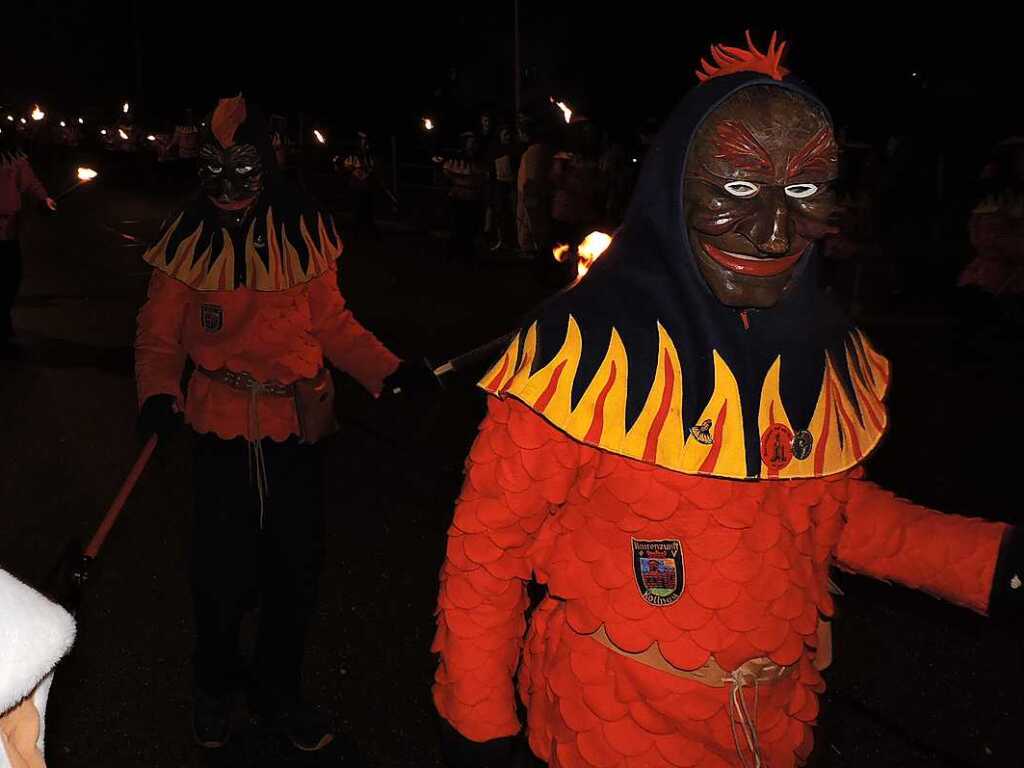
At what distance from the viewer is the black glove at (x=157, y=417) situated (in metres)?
3.22

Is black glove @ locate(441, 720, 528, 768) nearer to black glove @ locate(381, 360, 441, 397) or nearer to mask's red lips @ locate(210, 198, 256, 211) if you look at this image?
black glove @ locate(381, 360, 441, 397)

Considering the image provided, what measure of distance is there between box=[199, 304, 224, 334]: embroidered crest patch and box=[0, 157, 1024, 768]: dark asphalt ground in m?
0.79

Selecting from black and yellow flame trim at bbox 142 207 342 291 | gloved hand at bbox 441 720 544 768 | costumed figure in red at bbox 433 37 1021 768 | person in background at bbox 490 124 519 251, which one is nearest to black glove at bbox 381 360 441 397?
black and yellow flame trim at bbox 142 207 342 291

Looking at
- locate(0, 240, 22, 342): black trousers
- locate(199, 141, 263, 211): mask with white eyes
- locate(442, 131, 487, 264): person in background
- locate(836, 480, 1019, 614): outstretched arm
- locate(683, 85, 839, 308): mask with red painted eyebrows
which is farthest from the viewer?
locate(442, 131, 487, 264): person in background

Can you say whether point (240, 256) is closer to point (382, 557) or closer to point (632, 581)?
point (632, 581)

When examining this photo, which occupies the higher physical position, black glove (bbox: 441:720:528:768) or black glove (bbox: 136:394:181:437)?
black glove (bbox: 136:394:181:437)

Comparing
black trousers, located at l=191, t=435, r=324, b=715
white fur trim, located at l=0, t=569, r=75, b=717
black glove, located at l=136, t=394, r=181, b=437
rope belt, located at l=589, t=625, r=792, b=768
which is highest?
white fur trim, located at l=0, t=569, r=75, b=717

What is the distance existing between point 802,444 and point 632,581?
16.6 inches

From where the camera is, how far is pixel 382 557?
17.2 ft

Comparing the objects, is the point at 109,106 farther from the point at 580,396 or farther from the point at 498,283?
the point at 580,396

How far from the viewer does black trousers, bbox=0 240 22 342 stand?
934 cm

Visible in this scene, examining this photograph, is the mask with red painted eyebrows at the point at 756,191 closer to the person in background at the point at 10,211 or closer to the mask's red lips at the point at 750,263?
the mask's red lips at the point at 750,263

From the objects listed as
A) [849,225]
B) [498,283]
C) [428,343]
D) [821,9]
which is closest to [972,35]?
[821,9]

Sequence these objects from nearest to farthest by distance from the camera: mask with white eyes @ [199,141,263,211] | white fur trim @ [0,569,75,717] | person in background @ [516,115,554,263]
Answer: white fur trim @ [0,569,75,717], mask with white eyes @ [199,141,263,211], person in background @ [516,115,554,263]
